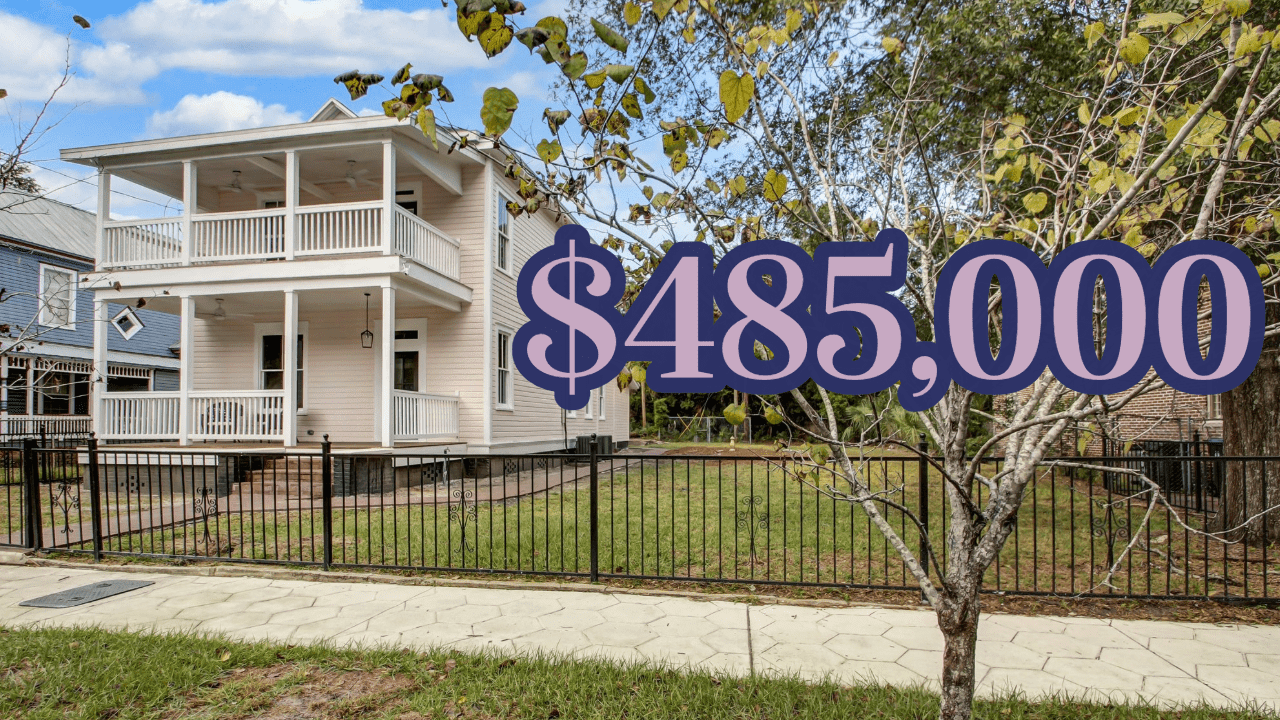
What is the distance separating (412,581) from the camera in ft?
19.1

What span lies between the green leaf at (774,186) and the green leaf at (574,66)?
2.75 feet

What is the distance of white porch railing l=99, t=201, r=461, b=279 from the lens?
12258mm

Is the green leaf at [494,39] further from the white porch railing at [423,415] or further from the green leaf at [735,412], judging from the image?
the white porch railing at [423,415]

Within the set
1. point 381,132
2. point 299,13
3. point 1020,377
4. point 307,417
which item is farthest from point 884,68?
point 307,417

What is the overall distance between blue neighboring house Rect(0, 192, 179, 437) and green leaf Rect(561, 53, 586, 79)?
19.2 metres

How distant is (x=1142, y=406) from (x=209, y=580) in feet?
57.0

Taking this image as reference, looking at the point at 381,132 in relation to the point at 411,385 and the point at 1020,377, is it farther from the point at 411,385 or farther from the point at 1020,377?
the point at 1020,377

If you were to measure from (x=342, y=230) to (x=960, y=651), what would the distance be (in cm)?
1200

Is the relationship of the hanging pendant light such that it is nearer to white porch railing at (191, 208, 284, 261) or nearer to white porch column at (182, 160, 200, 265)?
white porch railing at (191, 208, 284, 261)

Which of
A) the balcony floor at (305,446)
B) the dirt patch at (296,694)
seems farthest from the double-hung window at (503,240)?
the dirt patch at (296,694)

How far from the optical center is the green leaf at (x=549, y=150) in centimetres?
258

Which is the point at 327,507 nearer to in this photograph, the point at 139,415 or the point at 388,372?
the point at 388,372

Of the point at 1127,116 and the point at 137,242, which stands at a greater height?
the point at 137,242

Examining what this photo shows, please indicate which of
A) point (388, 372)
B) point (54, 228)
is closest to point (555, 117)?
point (388, 372)
